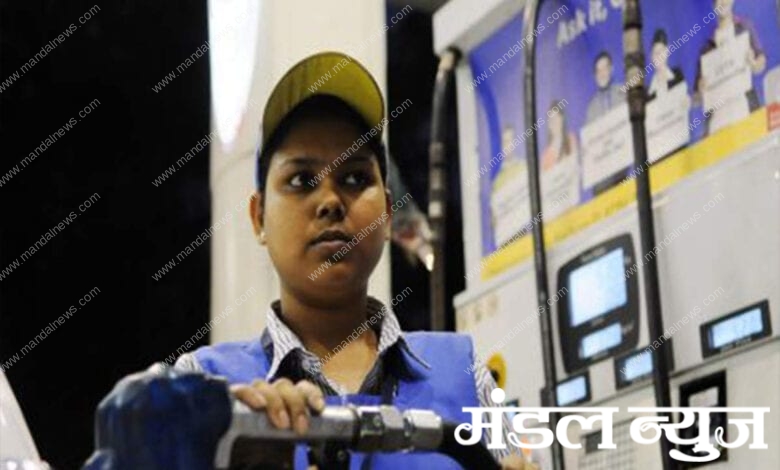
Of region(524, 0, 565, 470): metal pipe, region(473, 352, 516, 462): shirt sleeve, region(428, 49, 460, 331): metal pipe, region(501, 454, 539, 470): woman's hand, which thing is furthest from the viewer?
region(428, 49, 460, 331): metal pipe

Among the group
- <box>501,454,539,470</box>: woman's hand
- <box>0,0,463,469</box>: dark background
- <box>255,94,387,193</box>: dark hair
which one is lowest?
<box>501,454,539,470</box>: woman's hand

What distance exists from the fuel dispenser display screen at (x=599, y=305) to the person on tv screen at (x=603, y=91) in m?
0.38

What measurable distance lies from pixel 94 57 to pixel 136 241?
0.90 metres

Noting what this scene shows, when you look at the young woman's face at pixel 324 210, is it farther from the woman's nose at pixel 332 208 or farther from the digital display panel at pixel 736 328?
the digital display panel at pixel 736 328

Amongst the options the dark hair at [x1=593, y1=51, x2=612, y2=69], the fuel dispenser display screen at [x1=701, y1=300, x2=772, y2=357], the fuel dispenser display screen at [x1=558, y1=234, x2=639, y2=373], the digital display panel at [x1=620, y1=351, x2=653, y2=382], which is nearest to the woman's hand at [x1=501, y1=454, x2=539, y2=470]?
the fuel dispenser display screen at [x1=701, y1=300, x2=772, y2=357]

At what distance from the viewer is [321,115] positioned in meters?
1.64

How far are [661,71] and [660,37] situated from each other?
0.10m

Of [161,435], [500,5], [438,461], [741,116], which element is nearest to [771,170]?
[741,116]

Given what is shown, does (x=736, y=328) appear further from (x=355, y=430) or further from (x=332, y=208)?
(x=355, y=430)

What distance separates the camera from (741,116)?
132 inches

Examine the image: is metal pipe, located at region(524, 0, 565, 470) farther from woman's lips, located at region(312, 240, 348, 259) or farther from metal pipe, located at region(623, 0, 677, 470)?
woman's lips, located at region(312, 240, 348, 259)

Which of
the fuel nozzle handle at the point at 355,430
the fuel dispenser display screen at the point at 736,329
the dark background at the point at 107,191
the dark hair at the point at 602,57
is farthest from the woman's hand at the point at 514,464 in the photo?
the dark background at the point at 107,191

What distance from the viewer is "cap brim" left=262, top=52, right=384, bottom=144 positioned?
64.1 inches

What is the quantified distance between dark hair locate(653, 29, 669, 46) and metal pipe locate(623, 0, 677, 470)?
0.77ft
